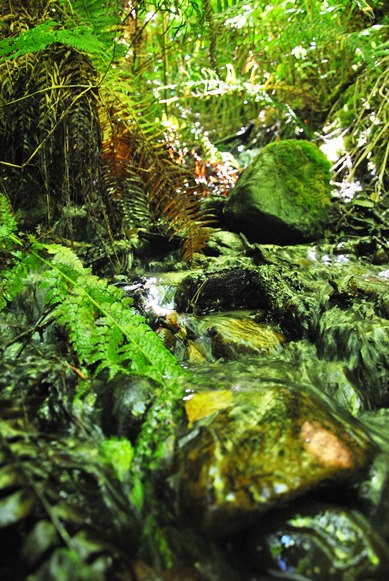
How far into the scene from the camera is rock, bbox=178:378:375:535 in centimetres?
124

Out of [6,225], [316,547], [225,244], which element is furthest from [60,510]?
[225,244]

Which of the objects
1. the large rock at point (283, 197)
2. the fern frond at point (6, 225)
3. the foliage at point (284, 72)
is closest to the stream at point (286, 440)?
the fern frond at point (6, 225)

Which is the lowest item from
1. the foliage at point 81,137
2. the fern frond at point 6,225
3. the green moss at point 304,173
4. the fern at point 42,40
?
the green moss at point 304,173

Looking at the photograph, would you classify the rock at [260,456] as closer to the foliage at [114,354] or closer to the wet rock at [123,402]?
the foliage at [114,354]

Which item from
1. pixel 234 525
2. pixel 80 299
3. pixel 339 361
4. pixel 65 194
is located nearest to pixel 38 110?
pixel 65 194

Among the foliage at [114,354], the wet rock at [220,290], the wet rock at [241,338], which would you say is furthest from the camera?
the wet rock at [220,290]

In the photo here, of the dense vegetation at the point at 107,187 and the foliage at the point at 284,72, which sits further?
the foliage at the point at 284,72

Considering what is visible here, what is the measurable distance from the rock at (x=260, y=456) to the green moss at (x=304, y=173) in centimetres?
359

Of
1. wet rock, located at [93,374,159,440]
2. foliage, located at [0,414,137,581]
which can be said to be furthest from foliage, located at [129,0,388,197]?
foliage, located at [0,414,137,581]

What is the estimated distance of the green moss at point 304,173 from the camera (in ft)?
15.6

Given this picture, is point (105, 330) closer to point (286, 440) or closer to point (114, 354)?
point (114, 354)

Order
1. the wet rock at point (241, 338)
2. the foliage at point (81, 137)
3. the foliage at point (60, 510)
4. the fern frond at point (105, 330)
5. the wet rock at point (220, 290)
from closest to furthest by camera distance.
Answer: the foliage at point (60, 510) → the fern frond at point (105, 330) → the wet rock at point (241, 338) → the foliage at point (81, 137) → the wet rock at point (220, 290)

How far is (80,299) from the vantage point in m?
2.03

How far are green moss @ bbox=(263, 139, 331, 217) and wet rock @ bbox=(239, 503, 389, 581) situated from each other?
3965mm
